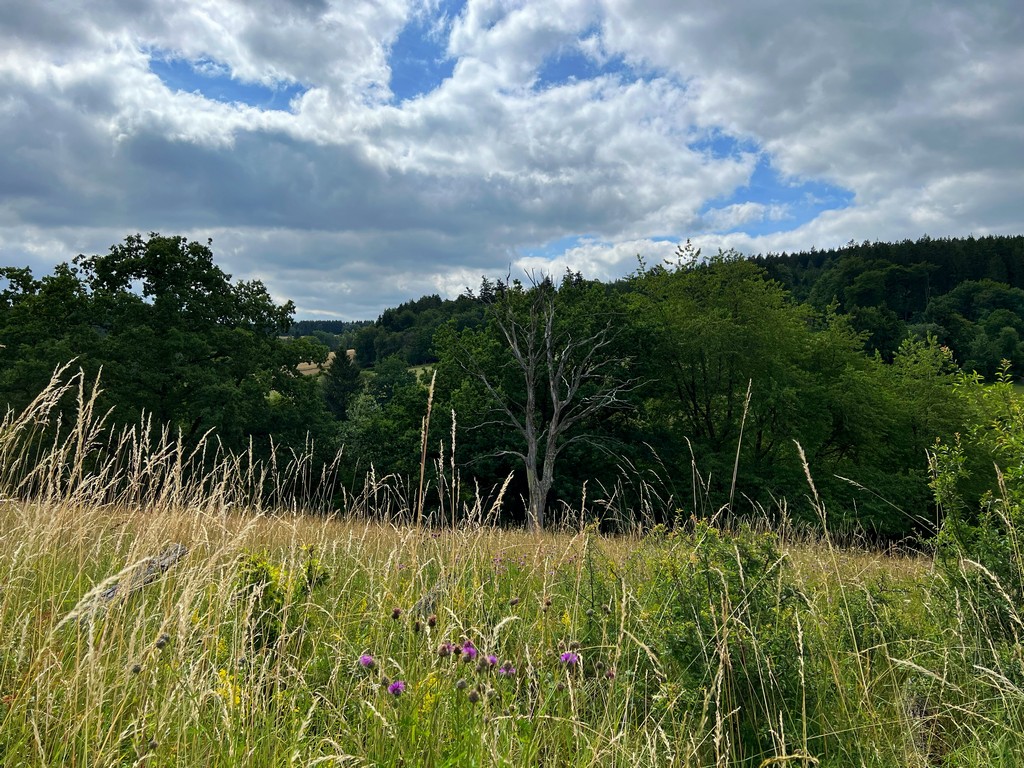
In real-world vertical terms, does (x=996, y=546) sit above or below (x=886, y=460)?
above

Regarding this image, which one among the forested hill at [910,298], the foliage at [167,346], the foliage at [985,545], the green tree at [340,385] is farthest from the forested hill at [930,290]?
the foliage at [985,545]

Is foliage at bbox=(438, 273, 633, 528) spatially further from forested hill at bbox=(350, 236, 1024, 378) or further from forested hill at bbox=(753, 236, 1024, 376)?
forested hill at bbox=(753, 236, 1024, 376)

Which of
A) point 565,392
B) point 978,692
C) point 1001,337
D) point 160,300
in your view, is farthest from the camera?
point 1001,337

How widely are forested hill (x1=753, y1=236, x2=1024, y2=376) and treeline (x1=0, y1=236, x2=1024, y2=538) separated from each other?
23.5 meters

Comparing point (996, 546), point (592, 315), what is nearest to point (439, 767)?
point (996, 546)

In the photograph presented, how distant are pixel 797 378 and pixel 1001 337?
44.9m

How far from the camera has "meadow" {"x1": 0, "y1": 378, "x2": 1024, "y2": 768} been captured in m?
2.04

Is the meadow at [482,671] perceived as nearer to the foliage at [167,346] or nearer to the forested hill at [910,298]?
the foliage at [167,346]

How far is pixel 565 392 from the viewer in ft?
83.9

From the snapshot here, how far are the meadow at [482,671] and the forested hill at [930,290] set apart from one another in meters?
49.4

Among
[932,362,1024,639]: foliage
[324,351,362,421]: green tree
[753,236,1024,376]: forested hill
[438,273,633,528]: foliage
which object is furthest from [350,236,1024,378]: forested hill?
[932,362,1024,639]: foliage

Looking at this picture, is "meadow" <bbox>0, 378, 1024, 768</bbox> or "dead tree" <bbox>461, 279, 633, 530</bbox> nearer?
"meadow" <bbox>0, 378, 1024, 768</bbox>

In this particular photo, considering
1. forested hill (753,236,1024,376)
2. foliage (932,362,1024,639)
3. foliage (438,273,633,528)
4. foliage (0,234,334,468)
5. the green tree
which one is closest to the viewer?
foliage (932,362,1024,639)

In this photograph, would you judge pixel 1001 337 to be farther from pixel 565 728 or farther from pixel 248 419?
pixel 565 728
